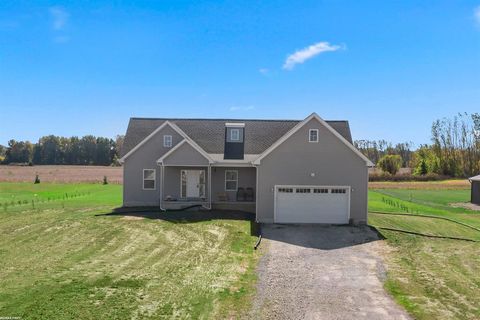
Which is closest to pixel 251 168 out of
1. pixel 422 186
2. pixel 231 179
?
pixel 231 179

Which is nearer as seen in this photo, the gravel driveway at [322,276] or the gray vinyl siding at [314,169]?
the gravel driveway at [322,276]

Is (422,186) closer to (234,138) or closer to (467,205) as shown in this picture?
(467,205)

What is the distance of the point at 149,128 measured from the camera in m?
30.3

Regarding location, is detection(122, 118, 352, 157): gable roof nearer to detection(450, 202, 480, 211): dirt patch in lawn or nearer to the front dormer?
the front dormer

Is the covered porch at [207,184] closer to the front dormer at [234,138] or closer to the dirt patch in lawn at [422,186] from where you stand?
the front dormer at [234,138]

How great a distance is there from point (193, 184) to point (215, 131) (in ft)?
15.0

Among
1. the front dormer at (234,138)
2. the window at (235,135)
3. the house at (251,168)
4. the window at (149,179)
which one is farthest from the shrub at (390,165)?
the window at (149,179)

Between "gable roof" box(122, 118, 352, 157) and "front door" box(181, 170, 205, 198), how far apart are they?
6.12ft

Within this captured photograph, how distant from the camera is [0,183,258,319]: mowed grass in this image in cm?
1027

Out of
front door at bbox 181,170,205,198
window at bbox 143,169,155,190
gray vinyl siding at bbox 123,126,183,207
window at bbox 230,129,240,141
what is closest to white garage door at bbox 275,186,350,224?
front door at bbox 181,170,205,198

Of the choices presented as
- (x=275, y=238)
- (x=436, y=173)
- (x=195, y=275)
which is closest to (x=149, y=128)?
(x=275, y=238)

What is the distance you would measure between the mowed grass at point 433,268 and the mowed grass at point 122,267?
469cm

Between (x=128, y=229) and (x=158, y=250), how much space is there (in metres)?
4.04

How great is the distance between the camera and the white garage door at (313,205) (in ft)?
76.5
